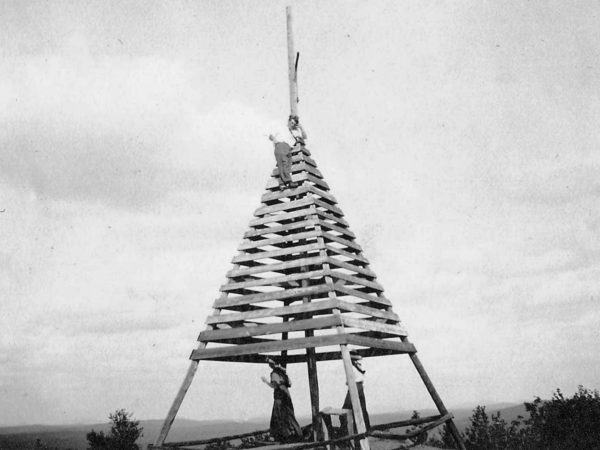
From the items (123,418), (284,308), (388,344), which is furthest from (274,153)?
(123,418)

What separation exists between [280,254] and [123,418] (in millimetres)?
19685

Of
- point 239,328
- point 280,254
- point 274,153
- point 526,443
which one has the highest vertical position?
point 274,153

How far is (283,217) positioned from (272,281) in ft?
4.46

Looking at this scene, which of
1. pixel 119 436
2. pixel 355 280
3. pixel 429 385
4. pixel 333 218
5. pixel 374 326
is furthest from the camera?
pixel 119 436

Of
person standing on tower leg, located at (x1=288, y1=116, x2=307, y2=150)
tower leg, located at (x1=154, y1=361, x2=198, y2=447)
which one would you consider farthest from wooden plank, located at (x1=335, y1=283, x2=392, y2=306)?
person standing on tower leg, located at (x1=288, y1=116, x2=307, y2=150)

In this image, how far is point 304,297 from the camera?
9.76m

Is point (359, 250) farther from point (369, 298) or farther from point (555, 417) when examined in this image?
point (555, 417)

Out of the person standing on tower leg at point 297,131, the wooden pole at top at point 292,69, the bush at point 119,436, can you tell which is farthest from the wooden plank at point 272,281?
the bush at point 119,436

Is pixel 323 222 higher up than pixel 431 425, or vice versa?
pixel 323 222

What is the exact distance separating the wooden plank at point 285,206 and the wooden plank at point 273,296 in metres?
1.72

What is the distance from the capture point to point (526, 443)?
68.9 feet

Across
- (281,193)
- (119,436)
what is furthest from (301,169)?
(119,436)

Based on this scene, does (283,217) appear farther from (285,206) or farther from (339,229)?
(339,229)

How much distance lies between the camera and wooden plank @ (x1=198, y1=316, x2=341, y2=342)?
341 inches
